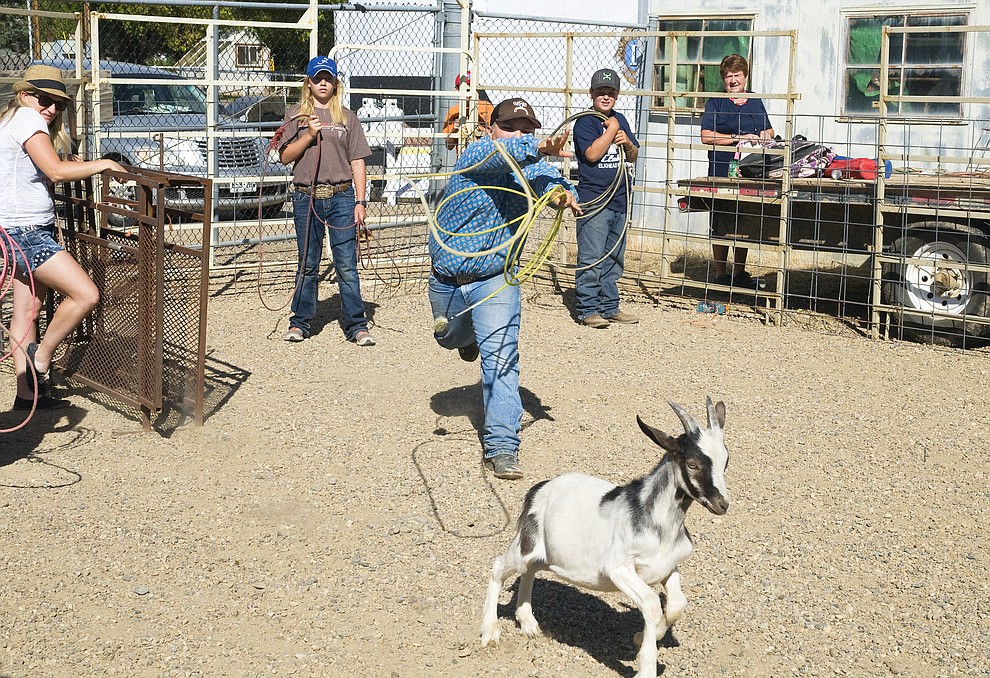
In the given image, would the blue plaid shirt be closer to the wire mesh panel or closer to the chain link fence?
the chain link fence

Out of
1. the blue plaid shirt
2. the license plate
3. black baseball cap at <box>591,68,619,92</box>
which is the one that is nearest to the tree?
the license plate

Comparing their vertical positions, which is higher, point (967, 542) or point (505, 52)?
point (505, 52)

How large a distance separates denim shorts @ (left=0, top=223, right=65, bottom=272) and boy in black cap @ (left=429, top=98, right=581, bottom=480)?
2341 mm

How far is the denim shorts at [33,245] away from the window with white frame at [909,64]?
10.1 meters

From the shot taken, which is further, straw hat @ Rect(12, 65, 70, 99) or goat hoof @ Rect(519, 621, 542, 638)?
straw hat @ Rect(12, 65, 70, 99)

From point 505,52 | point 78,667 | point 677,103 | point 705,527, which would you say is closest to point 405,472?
point 705,527

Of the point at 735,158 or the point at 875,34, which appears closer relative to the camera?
the point at 735,158

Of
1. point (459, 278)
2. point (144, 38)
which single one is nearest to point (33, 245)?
point (459, 278)

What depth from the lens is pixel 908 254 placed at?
10.2 meters

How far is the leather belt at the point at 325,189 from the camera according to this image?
9203 millimetres

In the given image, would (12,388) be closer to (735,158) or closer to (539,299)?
(539,299)

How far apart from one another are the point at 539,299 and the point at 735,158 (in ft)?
7.80

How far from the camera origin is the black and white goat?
406cm

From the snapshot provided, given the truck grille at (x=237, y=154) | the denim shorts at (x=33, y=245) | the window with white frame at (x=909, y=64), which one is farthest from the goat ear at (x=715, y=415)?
the window with white frame at (x=909, y=64)
